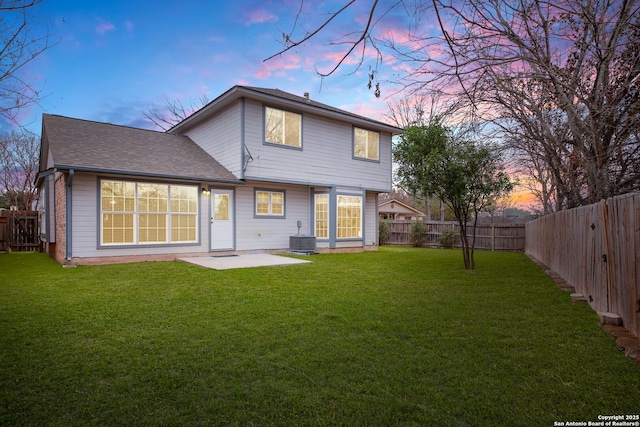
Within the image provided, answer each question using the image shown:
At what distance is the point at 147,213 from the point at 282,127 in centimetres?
497

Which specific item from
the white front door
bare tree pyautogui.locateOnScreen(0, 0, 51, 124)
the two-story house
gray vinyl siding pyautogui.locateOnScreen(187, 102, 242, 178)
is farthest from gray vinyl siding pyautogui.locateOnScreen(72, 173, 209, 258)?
bare tree pyautogui.locateOnScreen(0, 0, 51, 124)

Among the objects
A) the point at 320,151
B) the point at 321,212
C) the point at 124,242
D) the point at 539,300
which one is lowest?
the point at 539,300

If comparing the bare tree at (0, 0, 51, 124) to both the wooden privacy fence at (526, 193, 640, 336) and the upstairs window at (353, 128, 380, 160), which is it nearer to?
the wooden privacy fence at (526, 193, 640, 336)

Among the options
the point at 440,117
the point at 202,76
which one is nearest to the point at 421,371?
the point at 440,117

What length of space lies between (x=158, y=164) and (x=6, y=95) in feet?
20.7

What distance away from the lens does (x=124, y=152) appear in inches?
400

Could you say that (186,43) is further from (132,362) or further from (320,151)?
(132,362)

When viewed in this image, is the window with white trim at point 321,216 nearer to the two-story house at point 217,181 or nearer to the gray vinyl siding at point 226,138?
the two-story house at point 217,181

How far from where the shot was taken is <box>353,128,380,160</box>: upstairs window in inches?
540

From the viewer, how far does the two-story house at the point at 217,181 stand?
29.8 ft

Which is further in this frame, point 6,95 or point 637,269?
point 6,95

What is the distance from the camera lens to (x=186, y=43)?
941 centimetres

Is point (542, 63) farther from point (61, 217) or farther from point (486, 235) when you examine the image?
point (486, 235)

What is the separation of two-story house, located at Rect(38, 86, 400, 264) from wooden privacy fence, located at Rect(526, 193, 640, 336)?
772 centimetres
